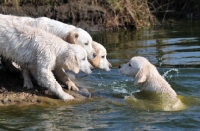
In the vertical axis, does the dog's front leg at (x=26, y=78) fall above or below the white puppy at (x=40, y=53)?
below

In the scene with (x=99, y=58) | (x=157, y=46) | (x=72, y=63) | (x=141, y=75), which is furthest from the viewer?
(x=157, y=46)

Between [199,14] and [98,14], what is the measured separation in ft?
21.4

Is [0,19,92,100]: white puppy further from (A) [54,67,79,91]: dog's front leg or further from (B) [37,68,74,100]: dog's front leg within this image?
(A) [54,67,79,91]: dog's front leg

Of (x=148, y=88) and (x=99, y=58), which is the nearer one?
(x=148, y=88)

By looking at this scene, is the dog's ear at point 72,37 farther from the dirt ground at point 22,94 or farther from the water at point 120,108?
the water at point 120,108

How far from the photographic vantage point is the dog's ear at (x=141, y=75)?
27.2 ft

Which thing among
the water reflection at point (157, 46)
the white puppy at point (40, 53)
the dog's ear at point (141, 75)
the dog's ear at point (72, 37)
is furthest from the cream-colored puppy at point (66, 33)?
the water reflection at point (157, 46)

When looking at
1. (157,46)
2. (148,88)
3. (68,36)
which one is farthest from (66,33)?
(157,46)

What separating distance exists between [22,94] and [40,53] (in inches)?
30.1

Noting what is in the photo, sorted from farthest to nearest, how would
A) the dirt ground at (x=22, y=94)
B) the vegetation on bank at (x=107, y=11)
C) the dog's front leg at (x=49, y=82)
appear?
the vegetation on bank at (x=107, y=11) → the dirt ground at (x=22, y=94) → the dog's front leg at (x=49, y=82)

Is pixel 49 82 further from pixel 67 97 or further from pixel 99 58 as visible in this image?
pixel 99 58

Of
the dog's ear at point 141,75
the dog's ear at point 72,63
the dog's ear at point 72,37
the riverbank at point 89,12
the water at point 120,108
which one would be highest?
the riverbank at point 89,12

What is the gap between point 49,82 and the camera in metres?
7.67

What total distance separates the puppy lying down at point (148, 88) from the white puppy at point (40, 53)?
3.17 ft
